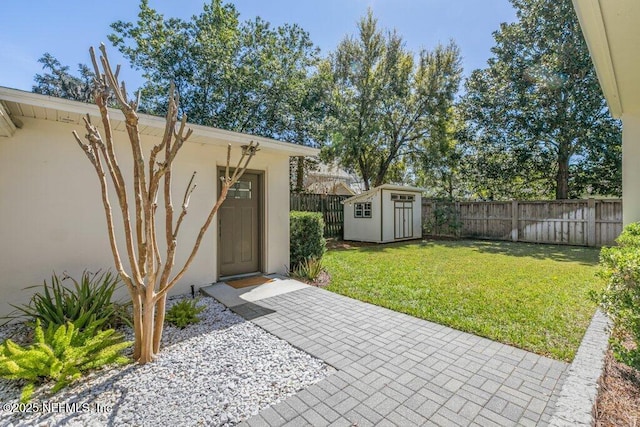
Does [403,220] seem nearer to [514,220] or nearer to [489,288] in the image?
[514,220]

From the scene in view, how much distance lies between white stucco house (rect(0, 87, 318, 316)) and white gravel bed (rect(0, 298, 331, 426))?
185 cm

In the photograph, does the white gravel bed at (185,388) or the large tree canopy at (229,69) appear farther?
the large tree canopy at (229,69)

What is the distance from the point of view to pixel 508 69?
46.0 ft

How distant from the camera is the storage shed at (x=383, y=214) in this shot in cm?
1105

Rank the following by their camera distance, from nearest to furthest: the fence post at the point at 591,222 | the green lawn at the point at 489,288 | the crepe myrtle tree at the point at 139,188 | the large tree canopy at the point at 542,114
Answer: the crepe myrtle tree at the point at 139,188 → the green lawn at the point at 489,288 → the fence post at the point at 591,222 → the large tree canopy at the point at 542,114

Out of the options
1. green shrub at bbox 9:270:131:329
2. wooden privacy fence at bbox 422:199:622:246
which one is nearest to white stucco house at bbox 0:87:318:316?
green shrub at bbox 9:270:131:329

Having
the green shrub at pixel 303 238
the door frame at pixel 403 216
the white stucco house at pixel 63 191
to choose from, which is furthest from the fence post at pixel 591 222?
the white stucco house at pixel 63 191

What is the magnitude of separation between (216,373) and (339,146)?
11.7 meters

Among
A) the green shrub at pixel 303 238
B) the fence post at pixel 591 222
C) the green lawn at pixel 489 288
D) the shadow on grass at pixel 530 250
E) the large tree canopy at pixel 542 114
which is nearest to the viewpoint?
the green lawn at pixel 489 288

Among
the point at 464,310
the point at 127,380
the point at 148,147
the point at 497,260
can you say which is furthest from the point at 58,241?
the point at 497,260

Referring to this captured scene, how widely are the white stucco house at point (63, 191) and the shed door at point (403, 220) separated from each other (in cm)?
742

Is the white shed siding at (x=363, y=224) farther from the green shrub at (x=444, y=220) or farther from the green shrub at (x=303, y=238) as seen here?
the green shrub at (x=303, y=238)

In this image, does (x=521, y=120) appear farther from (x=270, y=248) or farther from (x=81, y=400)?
(x=81, y=400)

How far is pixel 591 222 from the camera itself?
10227 millimetres
